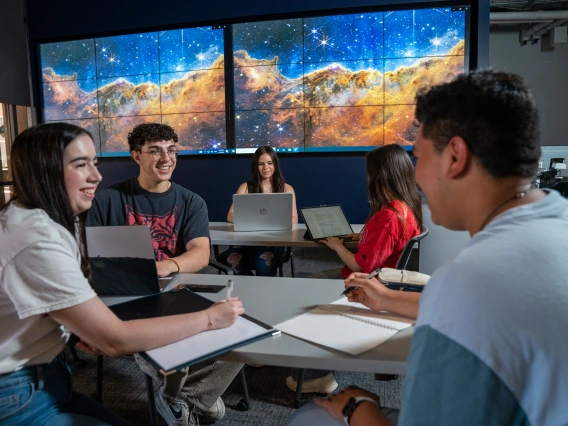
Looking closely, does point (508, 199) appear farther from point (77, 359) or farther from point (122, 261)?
point (77, 359)

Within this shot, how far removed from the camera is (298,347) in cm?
115

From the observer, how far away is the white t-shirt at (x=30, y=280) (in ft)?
3.27

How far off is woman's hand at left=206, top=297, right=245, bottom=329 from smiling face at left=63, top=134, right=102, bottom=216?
0.47 metres

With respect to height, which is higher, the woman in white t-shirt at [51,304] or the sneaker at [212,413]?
the woman in white t-shirt at [51,304]

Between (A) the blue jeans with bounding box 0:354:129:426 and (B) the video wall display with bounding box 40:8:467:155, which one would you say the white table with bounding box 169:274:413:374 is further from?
(B) the video wall display with bounding box 40:8:467:155

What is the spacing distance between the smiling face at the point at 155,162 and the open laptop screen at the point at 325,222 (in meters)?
0.94

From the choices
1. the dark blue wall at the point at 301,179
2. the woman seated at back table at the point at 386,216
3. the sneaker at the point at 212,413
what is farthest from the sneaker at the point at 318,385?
the dark blue wall at the point at 301,179

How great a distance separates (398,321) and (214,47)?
4845mm

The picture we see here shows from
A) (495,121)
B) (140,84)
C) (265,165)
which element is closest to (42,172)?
(495,121)

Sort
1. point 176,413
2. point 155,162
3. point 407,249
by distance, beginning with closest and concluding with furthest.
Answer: point 176,413
point 407,249
point 155,162

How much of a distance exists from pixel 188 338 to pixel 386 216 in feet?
4.12

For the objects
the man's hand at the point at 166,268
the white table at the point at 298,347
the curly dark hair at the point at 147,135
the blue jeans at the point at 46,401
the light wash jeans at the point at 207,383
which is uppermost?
the curly dark hair at the point at 147,135

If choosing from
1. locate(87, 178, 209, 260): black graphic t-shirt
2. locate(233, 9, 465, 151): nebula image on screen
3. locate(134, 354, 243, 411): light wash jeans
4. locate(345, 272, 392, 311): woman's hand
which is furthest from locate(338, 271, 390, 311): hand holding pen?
locate(233, 9, 465, 151): nebula image on screen

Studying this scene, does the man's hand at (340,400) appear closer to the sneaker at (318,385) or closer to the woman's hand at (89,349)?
the woman's hand at (89,349)
